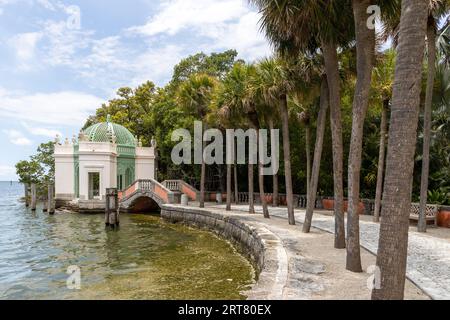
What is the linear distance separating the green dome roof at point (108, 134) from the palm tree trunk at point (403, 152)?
109 ft

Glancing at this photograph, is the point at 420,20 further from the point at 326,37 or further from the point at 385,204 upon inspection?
the point at 326,37

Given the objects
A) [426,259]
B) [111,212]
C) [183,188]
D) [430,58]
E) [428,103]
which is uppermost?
[430,58]

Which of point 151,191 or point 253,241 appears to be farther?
point 151,191

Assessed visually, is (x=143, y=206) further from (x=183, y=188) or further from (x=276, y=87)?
(x=276, y=87)

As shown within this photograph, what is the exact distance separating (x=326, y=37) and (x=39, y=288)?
1014 centimetres

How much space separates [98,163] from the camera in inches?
1326

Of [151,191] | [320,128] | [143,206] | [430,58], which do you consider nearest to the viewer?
[320,128]

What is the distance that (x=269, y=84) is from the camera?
1617cm

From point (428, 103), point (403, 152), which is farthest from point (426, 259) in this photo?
point (428, 103)

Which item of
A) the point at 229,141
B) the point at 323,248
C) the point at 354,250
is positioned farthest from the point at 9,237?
the point at 354,250

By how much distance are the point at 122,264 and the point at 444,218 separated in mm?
12371

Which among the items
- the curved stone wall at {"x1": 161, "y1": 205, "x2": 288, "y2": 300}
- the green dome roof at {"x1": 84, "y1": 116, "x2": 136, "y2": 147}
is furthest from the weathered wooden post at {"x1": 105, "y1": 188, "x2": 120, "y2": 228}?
the green dome roof at {"x1": 84, "y1": 116, "x2": 136, "y2": 147}

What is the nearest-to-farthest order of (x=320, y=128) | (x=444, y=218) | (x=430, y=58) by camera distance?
1. (x=320, y=128)
2. (x=430, y=58)
3. (x=444, y=218)

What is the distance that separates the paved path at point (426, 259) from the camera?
6.87 metres
